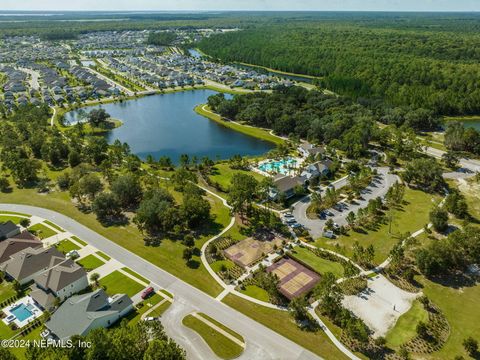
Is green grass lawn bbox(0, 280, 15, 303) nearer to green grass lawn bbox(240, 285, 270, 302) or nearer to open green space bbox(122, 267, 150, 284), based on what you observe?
open green space bbox(122, 267, 150, 284)

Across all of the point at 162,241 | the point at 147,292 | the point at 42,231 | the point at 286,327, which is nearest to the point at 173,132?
the point at 42,231

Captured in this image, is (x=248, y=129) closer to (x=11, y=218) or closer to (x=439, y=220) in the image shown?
(x=439, y=220)

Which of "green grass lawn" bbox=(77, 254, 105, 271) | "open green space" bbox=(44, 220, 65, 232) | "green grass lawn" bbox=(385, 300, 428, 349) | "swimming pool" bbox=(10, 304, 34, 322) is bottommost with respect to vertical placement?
"open green space" bbox=(44, 220, 65, 232)

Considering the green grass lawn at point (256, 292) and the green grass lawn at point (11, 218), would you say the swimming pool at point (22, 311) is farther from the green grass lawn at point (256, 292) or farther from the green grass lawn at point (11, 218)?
the green grass lawn at point (256, 292)

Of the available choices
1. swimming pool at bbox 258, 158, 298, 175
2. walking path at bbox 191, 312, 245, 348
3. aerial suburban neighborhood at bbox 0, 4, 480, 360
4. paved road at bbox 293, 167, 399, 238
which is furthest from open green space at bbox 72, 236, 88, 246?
swimming pool at bbox 258, 158, 298, 175

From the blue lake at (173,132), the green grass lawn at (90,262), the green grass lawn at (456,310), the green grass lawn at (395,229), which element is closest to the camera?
the green grass lawn at (456,310)

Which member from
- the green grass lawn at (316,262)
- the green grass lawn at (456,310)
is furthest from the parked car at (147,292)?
the green grass lawn at (456,310)
